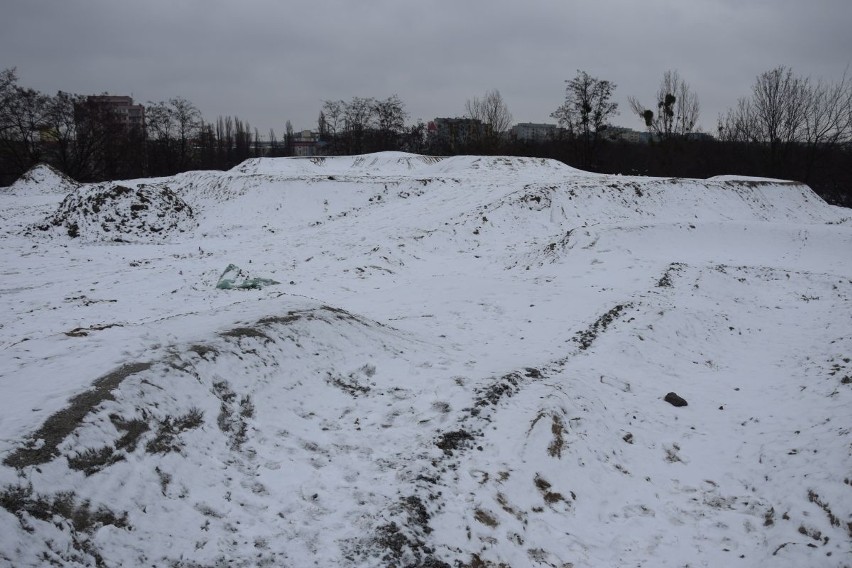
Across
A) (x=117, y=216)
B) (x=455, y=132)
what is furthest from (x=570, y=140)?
(x=117, y=216)

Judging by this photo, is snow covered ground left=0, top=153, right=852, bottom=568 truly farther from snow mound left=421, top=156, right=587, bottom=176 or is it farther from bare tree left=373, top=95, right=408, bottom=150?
bare tree left=373, top=95, right=408, bottom=150

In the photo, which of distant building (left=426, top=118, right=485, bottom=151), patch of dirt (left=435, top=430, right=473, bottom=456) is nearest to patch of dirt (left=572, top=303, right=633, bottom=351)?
patch of dirt (left=435, top=430, right=473, bottom=456)

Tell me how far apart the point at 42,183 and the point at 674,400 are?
37.5 metres

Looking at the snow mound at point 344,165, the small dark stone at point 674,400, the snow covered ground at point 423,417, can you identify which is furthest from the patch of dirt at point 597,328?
the snow mound at point 344,165

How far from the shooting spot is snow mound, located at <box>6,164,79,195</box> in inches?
1166

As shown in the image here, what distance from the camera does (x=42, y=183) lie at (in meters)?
30.5

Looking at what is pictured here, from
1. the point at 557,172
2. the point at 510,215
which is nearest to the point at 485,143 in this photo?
the point at 557,172

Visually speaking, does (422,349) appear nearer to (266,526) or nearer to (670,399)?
(670,399)

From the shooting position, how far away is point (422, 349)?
739 centimetres

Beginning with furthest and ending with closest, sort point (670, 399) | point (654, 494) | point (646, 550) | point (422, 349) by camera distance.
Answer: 1. point (422, 349)
2. point (670, 399)
3. point (654, 494)
4. point (646, 550)

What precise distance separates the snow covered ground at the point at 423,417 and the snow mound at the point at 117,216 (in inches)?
148

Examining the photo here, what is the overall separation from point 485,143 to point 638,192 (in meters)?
28.6

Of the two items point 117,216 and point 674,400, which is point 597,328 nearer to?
point 674,400

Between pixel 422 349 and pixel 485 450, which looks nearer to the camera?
pixel 485 450
